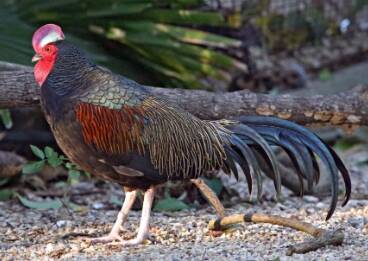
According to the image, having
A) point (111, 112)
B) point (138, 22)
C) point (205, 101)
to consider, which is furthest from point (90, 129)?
point (138, 22)

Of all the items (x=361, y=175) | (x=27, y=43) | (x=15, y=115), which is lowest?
(x=361, y=175)

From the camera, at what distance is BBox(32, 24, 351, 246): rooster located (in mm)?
4391

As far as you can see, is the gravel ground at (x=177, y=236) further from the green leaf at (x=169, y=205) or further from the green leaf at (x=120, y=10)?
the green leaf at (x=120, y=10)

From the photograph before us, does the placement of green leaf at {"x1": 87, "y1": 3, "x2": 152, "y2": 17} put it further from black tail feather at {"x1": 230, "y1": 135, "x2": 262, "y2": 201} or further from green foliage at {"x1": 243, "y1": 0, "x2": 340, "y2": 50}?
green foliage at {"x1": 243, "y1": 0, "x2": 340, "y2": 50}

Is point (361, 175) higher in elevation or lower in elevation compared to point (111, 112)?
lower

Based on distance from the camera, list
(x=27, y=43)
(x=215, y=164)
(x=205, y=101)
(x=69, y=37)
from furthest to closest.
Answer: (x=69, y=37)
(x=27, y=43)
(x=205, y=101)
(x=215, y=164)

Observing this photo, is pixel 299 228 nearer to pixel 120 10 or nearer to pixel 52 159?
pixel 52 159

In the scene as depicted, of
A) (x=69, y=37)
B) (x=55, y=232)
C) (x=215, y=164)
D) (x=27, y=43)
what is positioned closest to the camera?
(x=215, y=164)

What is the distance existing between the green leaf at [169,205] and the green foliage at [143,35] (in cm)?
164

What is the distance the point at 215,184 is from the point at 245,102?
0.93 meters

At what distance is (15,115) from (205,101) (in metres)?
2.31

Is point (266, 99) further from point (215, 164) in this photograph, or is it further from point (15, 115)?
point (15, 115)

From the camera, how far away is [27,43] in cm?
661

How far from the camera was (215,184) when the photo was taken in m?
6.39
